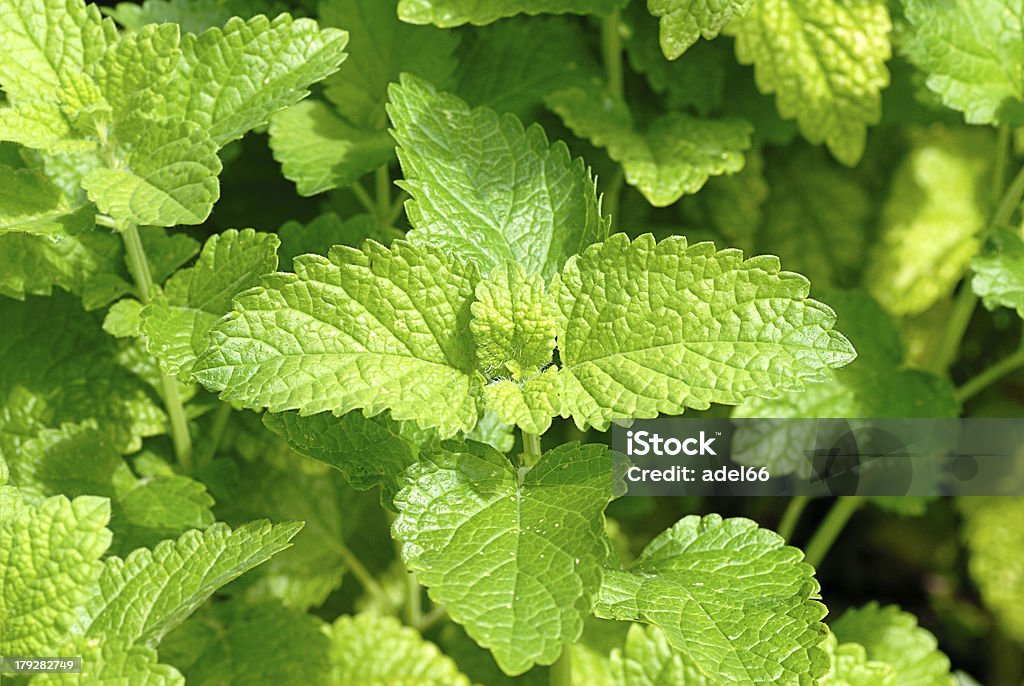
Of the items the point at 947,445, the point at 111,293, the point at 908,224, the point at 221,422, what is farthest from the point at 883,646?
the point at 111,293

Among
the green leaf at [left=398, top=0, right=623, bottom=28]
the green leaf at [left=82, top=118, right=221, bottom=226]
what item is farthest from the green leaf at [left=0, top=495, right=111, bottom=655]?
the green leaf at [left=398, top=0, right=623, bottom=28]

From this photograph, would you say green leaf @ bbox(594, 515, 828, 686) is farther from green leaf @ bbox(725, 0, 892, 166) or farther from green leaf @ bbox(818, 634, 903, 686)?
green leaf @ bbox(725, 0, 892, 166)

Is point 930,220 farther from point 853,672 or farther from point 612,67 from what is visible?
point 853,672

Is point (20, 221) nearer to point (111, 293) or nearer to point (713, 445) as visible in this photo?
point (111, 293)

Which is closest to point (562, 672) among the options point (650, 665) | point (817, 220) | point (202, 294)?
point (650, 665)

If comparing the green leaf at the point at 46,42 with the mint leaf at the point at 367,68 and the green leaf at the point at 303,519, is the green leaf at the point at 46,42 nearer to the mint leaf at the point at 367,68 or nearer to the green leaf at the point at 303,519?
the mint leaf at the point at 367,68
